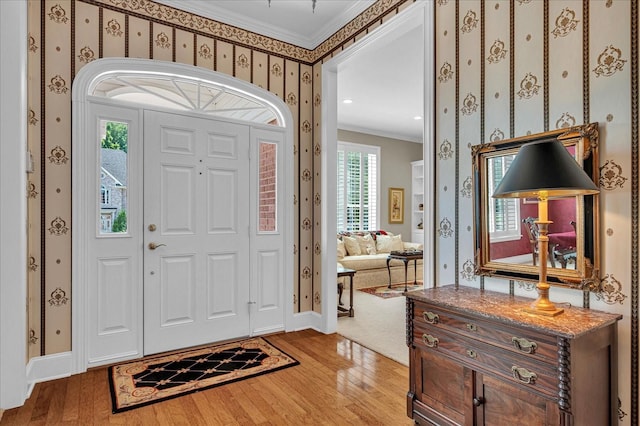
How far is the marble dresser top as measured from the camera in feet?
5.01

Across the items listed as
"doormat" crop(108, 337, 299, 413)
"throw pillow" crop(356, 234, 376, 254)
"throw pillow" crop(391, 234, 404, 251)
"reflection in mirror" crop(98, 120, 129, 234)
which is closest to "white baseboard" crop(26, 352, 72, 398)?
"doormat" crop(108, 337, 299, 413)

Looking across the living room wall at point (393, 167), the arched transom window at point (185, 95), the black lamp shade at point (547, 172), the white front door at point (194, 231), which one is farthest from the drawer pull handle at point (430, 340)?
the living room wall at point (393, 167)

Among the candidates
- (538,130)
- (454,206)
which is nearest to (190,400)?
(454,206)

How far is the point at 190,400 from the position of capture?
7.98ft

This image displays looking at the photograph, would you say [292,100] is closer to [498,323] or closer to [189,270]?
[189,270]

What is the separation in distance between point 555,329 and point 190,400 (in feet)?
7.08

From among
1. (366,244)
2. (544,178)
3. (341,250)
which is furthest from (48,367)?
(366,244)

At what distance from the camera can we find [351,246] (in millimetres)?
6629

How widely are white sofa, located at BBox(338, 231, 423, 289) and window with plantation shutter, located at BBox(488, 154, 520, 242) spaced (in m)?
3.83

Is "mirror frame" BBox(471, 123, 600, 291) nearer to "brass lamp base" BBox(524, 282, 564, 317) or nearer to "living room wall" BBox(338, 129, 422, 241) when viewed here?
"brass lamp base" BBox(524, 282, 564, 317)

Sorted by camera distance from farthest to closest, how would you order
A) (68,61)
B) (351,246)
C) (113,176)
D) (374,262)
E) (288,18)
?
(351,246)
(374,262)
(288,18)
(113,176)
(68,61)

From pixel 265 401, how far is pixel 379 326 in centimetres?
196

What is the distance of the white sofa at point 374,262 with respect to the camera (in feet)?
20.5

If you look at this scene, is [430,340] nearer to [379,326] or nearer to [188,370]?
[188,370]
